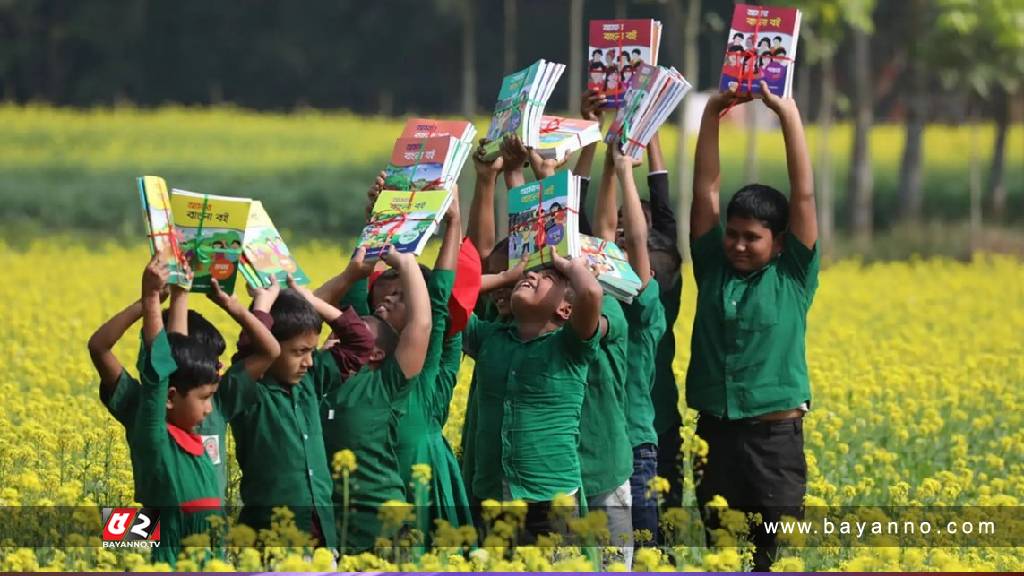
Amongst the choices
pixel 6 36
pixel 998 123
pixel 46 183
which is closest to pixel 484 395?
pixel 46 183

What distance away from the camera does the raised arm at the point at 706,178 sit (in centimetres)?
745

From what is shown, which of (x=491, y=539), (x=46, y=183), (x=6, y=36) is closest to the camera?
(x=491, y=539)

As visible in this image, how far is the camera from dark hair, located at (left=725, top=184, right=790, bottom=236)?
726 cm

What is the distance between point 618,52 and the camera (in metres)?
7.75

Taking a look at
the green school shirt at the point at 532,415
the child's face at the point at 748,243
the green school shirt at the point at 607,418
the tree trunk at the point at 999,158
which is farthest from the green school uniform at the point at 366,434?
the tree trunk at the point at 999,158

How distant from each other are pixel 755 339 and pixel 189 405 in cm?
219

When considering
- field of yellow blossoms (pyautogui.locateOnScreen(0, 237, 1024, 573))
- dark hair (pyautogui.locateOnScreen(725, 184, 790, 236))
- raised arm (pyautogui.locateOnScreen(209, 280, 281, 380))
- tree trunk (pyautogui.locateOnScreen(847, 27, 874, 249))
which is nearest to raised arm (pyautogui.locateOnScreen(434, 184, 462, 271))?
raised arm (pyautogui.locateOnScreen(209, 280, 281, 380))

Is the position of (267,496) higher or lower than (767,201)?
lower

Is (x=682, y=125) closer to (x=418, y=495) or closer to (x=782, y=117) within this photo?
(x=782, y=117)

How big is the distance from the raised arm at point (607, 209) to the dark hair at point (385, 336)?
947 mm

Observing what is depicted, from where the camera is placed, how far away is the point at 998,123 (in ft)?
111

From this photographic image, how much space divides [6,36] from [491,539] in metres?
48.2

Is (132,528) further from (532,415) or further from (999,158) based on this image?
(999,158)

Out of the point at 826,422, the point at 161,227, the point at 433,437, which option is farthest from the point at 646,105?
the point at 826,422
